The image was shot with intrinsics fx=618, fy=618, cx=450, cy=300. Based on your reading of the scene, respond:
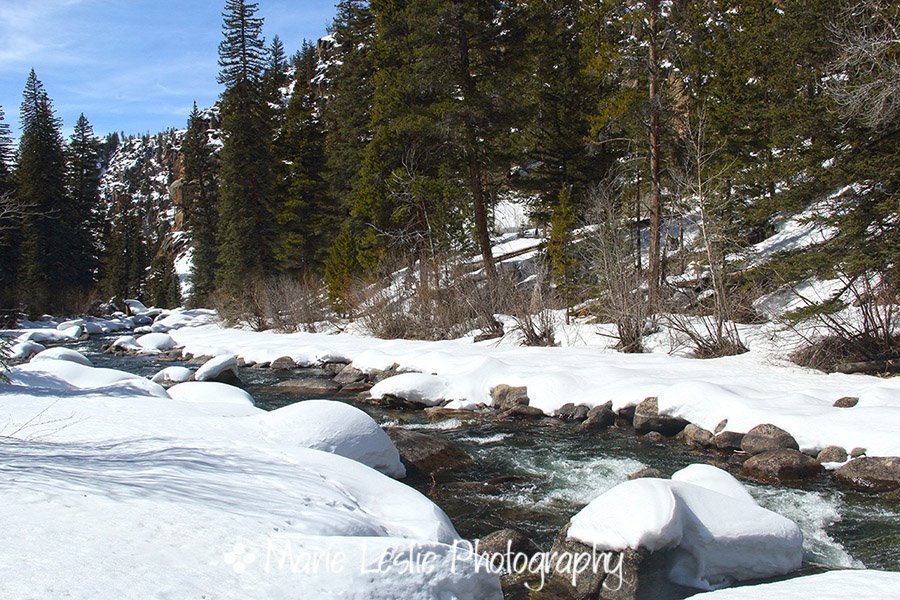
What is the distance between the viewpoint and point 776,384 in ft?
30.8

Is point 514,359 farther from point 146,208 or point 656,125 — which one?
point 146,208

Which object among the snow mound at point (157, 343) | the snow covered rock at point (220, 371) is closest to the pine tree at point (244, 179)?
the snow mound at point (157, 343)

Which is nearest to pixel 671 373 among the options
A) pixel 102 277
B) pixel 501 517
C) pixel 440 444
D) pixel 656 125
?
pixel 440 444

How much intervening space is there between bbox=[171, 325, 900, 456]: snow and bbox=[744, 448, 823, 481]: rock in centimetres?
42

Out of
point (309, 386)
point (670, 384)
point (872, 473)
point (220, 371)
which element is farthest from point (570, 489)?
point (220, 371)

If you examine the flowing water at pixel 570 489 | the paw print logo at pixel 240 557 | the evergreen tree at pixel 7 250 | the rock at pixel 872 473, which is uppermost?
the evergreen tree at pixel 7 250

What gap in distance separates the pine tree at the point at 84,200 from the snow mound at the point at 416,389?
126 ft

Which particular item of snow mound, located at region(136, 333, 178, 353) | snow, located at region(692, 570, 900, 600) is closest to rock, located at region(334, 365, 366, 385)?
snow, located at region(692, 570, 900, 600)

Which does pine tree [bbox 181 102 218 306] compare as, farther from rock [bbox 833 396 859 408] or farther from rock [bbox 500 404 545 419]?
rock [bbox 833 396 859 408]

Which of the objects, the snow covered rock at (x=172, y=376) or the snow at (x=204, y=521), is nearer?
the snow at (x=204, y=521)

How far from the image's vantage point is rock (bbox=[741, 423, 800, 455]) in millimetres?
7484

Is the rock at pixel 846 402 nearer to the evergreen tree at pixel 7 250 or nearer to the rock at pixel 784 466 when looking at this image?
the rock at pixel 784 466

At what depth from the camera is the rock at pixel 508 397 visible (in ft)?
35.4

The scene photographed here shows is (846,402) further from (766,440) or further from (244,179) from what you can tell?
(244,179)
